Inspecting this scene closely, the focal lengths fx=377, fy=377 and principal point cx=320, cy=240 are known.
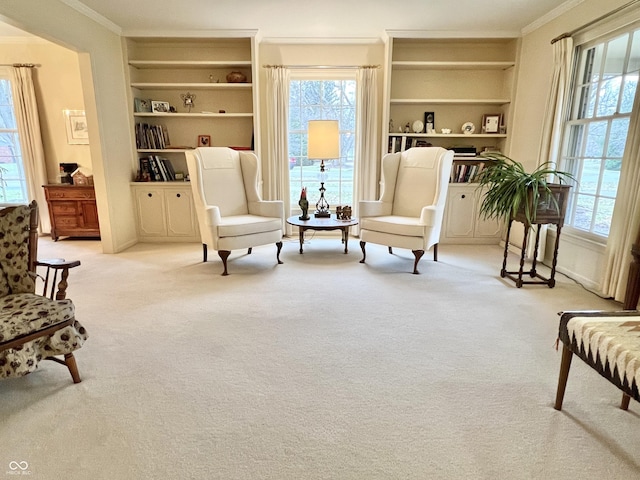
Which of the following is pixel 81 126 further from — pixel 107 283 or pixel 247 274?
pixel 247 274

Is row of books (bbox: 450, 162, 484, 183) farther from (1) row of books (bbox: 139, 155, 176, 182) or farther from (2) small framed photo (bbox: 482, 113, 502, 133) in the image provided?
(1) row of books (bbox: 139, 155, 176, 182)

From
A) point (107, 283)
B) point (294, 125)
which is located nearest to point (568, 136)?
point (294, 125)

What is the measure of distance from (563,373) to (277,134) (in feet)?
13.7

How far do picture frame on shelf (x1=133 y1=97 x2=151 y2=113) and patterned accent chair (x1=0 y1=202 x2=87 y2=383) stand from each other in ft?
10.3

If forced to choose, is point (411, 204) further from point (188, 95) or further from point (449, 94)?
point (188, 95)

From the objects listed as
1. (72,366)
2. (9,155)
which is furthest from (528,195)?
(9,155)

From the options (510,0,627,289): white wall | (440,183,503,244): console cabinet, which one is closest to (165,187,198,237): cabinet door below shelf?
(440,183,503,244): console cabinet

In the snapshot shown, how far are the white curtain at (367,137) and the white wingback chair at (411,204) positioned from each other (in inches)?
29.0

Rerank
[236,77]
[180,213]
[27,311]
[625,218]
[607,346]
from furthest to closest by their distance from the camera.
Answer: [180,213], [236,77], [625,218], [27,311], [607,346]

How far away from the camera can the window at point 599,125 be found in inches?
121

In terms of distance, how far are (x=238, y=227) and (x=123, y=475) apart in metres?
2.51

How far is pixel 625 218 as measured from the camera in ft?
9.37

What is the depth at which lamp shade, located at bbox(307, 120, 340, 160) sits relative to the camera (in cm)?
414

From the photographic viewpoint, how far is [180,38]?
15.3ft
